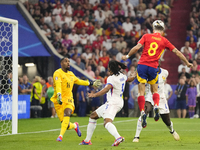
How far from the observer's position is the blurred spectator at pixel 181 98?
20.2 meters

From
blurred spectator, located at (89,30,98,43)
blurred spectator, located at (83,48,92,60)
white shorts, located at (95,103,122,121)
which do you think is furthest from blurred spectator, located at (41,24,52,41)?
white shorts, located at (95,103,122,121)

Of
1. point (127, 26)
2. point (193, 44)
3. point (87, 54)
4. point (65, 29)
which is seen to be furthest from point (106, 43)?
point (193, 44)

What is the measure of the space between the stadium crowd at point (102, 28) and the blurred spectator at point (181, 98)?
118 millimetres

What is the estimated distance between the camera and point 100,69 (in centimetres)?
2141

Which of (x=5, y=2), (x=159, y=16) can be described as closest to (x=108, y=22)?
(x=159, y=16)

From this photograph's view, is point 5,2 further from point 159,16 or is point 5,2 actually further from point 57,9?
point 159,16

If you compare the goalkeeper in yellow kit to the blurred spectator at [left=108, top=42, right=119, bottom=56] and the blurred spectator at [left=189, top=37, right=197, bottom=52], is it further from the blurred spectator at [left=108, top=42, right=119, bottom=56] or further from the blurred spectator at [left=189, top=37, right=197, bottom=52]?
the blurred spectator at [left=189, top=37, right=197, bottom=52]

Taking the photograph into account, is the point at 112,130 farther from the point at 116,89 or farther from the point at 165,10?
the point at 165,10

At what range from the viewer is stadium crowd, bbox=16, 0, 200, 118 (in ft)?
71.6

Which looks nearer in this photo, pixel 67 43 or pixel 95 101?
pixel 95 101

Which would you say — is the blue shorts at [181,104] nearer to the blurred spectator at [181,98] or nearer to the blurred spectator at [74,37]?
the blurred spectator at [181,98]

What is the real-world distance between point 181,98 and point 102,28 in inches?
271

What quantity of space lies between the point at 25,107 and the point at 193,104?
28.4ft

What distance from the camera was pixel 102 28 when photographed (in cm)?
2397
